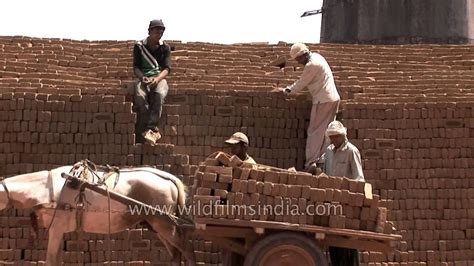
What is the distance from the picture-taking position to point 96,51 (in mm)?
14234

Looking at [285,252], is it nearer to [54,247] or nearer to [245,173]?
[245,173]

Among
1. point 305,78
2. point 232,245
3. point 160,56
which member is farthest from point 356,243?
point 160,56

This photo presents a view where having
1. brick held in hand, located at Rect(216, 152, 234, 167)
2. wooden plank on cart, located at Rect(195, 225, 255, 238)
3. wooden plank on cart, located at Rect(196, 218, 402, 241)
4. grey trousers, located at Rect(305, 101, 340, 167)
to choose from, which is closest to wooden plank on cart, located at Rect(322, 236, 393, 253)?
wooden plank on cart, located at Rect(196, 218, 402, 241)

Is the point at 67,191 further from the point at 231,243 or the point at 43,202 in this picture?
the point at 231,243

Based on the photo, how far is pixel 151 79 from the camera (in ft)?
42.0

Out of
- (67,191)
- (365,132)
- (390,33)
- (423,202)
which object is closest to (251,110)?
A: (365,132)

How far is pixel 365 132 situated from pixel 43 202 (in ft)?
14.2

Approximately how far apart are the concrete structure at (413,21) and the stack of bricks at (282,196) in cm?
1099

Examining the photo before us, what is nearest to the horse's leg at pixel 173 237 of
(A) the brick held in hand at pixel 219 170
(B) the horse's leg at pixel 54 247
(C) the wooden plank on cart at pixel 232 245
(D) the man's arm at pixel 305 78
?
(C) the wooden plank on cart at pixel 232 245

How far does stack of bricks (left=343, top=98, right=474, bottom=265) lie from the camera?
41.4 feet

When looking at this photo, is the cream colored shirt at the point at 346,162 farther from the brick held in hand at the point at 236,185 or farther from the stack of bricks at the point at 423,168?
the stack of bricks at the point at 423,168

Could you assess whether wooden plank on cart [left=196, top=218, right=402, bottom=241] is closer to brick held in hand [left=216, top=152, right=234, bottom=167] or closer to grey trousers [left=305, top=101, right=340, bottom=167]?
brick held in hand [left=216, top=152, right=234, bottom=167]

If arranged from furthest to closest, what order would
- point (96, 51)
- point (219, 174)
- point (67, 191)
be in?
1. point (96, 51)
2. point (67, 191)
3. point (219, 174)

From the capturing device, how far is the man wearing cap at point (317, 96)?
488 inches
